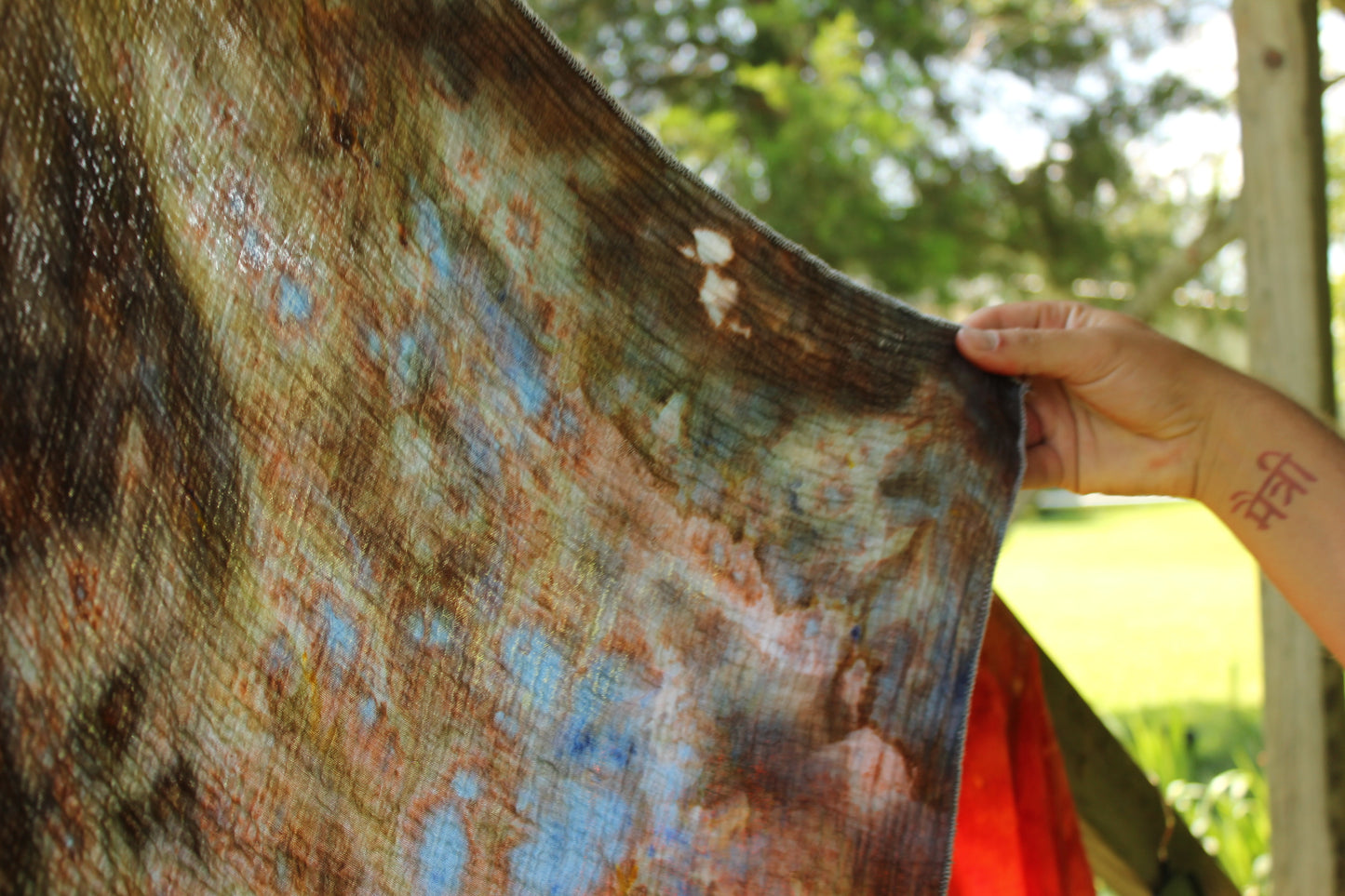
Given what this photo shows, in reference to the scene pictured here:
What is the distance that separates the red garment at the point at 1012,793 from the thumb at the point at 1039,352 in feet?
1.01

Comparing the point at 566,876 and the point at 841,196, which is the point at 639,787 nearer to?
the point at 566,876

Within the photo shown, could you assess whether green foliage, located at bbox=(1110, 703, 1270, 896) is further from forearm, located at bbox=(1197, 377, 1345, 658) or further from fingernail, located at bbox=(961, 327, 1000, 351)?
fingernail, located at bbox=(961, 327, 1000, 351)

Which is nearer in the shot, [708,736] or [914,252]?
[708,736]

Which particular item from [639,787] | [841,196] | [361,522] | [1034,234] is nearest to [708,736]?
[639,787]

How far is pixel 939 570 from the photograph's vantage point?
3.07 ft

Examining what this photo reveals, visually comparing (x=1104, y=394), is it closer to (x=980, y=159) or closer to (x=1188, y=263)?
(x=1188, y=263)

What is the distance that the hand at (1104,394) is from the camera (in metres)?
1.12

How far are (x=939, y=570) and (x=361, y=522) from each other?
0.50m

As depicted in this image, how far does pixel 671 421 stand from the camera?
0.87 metres

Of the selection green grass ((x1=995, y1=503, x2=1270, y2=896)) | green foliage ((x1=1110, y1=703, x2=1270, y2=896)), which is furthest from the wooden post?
green foliage ((x1=1110, y1=703, x2=1270, y2=896))

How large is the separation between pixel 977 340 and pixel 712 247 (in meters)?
0.31

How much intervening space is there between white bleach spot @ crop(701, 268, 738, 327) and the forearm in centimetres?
62

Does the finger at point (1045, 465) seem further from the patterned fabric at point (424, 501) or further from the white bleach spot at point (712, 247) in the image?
the white bleach spot at point (712, 247)

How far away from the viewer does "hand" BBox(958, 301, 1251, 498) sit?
1117mm
